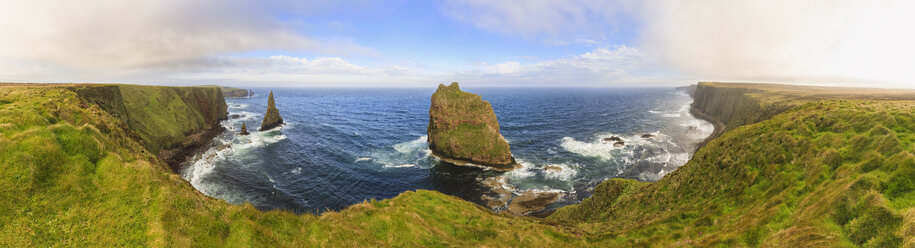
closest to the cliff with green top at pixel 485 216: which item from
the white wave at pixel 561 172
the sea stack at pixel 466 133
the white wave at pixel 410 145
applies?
the white wave at pixel 561 172

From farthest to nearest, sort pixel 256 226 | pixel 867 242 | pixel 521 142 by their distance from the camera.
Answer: pixel 521 142 → pixel 256 226 → pixel 867 242

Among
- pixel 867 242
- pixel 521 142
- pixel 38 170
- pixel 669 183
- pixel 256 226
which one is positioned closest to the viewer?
pixel 867 242

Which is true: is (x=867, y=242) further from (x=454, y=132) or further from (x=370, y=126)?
(x=370, y=126)

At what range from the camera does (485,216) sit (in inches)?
837

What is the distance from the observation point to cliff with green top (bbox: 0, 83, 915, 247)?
9.37m

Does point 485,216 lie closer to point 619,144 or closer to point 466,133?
point 466,133

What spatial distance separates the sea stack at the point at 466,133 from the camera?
57125 millimetres

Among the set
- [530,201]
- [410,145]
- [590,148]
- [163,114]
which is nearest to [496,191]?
[530,201]

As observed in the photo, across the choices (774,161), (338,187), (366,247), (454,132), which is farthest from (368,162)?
(774,161)

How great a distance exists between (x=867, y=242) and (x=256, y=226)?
69.3 ft

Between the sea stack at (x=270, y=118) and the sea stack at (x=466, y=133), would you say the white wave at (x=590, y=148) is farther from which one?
the sea stack at (x=270, y=118)

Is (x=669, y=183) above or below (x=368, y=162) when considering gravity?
above

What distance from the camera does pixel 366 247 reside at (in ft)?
42.2

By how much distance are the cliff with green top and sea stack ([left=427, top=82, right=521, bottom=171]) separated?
117 feet
